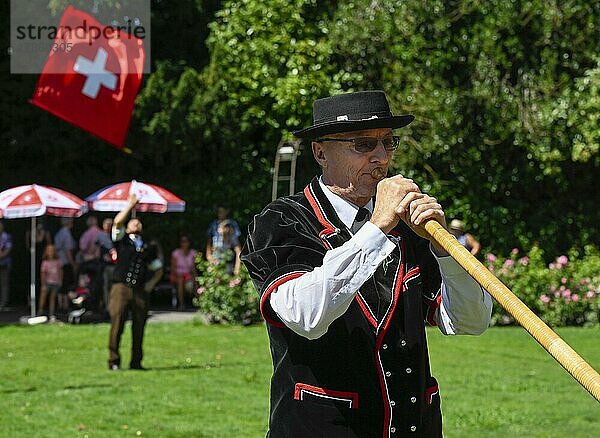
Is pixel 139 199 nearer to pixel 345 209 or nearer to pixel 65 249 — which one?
pixel 65 249

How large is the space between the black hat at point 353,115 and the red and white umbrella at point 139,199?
14371 millimetres

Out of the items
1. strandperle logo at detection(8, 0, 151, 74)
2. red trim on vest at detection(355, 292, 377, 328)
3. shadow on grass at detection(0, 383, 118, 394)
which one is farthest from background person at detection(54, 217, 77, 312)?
red trim on vest at detection(355, 292, 377, 328)

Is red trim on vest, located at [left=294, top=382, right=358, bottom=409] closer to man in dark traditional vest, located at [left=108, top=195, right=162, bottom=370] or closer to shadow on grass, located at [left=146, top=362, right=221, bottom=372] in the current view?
man in dark traditional vest, located at [left=108, top=195, right=162, bottom=370]

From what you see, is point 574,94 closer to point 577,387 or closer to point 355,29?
point 355,29

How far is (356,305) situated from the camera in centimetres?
383

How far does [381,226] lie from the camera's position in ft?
11.6

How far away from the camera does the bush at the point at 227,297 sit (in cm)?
1812

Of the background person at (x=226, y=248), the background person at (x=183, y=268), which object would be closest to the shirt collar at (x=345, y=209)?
the background person at (x=226, y=248)

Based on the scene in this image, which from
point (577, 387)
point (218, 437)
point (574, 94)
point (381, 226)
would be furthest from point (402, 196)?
point (574, 94)

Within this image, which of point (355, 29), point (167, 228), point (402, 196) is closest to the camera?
point (402, 196)

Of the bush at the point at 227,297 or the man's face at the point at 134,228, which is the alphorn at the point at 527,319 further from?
the bush at the point at 227,297

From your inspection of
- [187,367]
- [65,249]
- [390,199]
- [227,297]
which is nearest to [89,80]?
[65,249]

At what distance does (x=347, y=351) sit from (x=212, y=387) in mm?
8425

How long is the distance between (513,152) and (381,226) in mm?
17989
